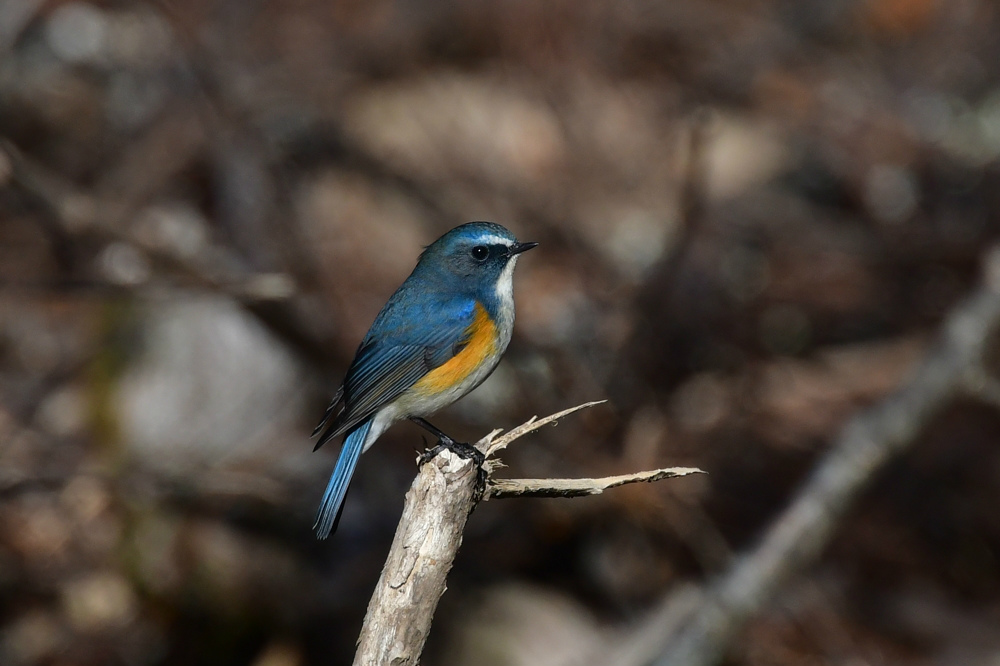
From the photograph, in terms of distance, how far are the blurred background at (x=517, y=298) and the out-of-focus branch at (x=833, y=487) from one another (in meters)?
0.36

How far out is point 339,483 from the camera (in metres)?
3.50

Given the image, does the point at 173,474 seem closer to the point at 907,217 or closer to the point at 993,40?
the point at 907,217

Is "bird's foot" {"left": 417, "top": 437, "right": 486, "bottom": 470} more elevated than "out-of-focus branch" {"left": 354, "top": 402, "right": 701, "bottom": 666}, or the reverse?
"bird's foot" {"left": 417, "top": 437, "right": 486, "bottom": 470}

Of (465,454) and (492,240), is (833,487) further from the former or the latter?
(465,454)

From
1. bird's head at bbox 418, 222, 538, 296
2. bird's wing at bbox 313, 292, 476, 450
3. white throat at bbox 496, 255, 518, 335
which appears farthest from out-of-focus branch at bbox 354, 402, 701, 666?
bird's head at bbox 418, 222, 538, 296

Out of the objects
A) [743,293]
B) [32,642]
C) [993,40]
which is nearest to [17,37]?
[32,642]

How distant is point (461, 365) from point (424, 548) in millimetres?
1068

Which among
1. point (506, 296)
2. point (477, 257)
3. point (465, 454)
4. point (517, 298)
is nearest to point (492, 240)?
point (477, 257)

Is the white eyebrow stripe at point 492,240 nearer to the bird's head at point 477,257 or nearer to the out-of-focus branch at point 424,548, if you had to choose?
the bird's head at point 477,257

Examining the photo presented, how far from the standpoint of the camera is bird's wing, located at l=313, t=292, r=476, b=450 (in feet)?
11.9

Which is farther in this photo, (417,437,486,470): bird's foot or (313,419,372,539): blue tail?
(313,419,372,539): blue tail

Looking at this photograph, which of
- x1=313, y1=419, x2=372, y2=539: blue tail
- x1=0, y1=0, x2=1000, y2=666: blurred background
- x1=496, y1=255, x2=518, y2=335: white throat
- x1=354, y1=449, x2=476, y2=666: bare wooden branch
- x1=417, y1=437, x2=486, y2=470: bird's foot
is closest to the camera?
x1=354, y1=449, x2=476, y2=666: bare wooden branch

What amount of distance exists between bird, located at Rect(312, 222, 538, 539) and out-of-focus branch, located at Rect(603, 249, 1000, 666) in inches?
82.4

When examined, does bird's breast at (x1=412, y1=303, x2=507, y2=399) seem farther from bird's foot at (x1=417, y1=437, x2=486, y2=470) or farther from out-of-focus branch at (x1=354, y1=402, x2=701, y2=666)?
out-of-focus branch at (x1=354, y1=402, x2=701, y2=666)
